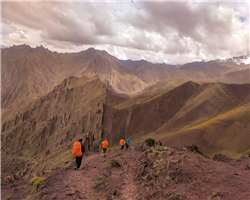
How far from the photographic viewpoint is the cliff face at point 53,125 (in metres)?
56.2

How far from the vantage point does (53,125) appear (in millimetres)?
82750

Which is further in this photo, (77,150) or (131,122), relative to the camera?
(131,122)

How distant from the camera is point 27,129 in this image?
280 feet

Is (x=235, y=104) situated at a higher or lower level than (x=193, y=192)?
higher

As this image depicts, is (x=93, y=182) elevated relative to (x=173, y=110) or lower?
lower

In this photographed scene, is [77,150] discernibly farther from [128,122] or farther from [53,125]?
[53,125]

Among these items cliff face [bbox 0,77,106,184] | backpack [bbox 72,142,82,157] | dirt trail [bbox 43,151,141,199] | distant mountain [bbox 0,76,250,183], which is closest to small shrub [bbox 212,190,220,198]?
dirt trail [bbox 43,151,141,199]

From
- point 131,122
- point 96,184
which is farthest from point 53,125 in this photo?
point 96,184

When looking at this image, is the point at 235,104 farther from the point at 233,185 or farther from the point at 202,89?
the point at 233,185

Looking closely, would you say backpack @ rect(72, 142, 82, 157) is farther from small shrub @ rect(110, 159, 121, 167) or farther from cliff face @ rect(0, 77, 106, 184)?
cliff face @ rect(0, 77, 106, 184)

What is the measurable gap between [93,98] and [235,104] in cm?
6334

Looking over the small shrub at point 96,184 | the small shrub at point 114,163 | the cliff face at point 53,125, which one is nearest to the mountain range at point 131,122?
the cliff face at point 53,125

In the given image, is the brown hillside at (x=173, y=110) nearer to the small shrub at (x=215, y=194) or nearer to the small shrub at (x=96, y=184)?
the small shrub at (x=96, y=184)

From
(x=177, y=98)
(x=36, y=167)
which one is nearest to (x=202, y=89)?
(x=177, y=98)
